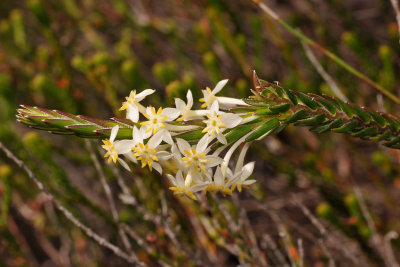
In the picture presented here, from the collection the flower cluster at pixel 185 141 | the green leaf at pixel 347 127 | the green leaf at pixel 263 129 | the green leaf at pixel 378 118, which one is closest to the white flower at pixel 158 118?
the flower cluster at pixel 185 141

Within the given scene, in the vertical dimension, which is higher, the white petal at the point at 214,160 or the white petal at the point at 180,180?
the white petal at the point at 214,160

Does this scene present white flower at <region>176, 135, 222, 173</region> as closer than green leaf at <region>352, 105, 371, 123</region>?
Yes

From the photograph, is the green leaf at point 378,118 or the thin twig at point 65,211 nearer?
the green leaf at point 378,118

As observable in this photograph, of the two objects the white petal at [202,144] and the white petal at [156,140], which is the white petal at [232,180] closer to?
the white petal at [202,144]

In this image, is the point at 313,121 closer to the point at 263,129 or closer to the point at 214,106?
the point at 263,129

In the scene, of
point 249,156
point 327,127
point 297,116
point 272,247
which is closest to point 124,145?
point 297,116

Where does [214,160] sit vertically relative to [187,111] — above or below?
below

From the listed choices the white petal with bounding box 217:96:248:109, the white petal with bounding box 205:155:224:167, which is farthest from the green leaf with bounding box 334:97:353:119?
the white petal with bounding box 205:155:224:167

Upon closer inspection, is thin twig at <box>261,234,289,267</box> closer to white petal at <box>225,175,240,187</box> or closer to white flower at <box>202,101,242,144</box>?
white petal at <box>225,175,240,187</box>

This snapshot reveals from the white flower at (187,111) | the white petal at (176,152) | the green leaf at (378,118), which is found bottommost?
the white petal at (176,152)
